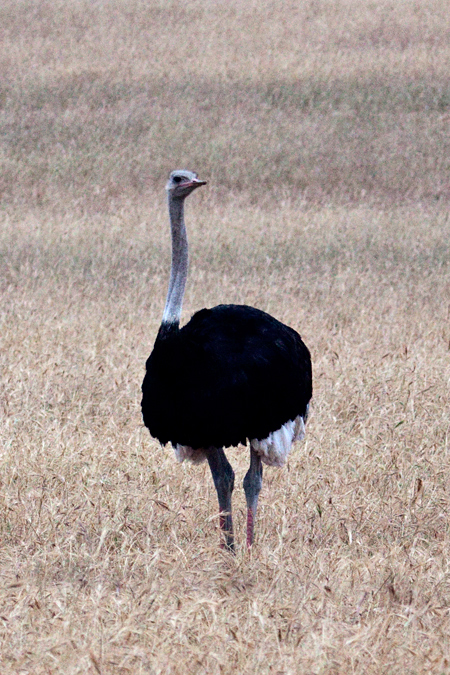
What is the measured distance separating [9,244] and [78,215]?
3158mm

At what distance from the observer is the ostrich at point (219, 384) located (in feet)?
15.1

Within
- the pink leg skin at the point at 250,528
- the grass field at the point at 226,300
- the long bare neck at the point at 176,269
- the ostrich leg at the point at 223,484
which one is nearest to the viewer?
the grass field at the point at 226,300

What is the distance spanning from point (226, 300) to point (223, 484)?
254 inches

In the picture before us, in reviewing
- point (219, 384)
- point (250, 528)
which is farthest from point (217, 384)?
point (250, 528)

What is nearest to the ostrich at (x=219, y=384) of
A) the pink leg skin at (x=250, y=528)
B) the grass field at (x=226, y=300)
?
the pink leg skin at (x=250, y=528)

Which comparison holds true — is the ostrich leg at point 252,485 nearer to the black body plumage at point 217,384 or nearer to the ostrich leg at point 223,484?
the ostrich leg at point 223,484

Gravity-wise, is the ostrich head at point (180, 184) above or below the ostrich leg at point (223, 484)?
above

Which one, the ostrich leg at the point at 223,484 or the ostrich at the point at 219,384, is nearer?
the ostrich at the point at 219,384

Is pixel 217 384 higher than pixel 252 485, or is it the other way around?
pixel 217 384

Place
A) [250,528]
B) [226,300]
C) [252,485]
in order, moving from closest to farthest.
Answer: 1. [250,528]
2. [252,485]
3. [226,300]

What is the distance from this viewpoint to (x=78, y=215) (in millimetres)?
17328

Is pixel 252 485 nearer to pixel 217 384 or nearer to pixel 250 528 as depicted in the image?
pixel 250 528

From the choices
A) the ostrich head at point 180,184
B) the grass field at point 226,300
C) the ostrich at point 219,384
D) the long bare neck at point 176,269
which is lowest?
the grass field at point 226,300

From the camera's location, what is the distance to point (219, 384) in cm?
463
